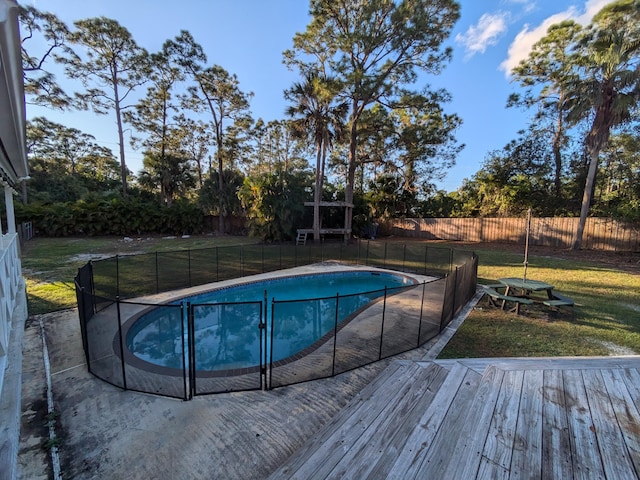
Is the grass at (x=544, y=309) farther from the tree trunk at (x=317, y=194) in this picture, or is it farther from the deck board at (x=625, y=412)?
the tree trunk at (x=317, y=194)

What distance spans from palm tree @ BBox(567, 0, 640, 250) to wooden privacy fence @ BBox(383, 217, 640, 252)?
268 cm

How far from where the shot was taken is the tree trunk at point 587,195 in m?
13.4

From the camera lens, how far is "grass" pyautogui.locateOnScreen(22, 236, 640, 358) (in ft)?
16.2

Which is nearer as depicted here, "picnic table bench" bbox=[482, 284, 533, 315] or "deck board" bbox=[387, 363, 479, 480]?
"deck board" bbox=[387, 363, 479, 480]

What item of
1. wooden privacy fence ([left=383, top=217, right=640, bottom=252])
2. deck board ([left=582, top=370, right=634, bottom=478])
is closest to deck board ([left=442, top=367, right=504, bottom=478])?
deck board ([left=582, top=370, right=634, bottom=478])

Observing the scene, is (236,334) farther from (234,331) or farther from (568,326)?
(568,326)

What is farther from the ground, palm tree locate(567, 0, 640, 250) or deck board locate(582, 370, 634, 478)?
palm tree locate(567, 0, 640, 250)

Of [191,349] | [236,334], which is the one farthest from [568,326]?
A: [191,349]

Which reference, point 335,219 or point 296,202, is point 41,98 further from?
point 335,219

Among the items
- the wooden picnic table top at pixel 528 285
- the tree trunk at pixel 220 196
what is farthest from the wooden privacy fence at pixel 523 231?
the tree trunk at pixel 220 196

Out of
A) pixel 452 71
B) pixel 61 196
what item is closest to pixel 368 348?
pixel 452 71

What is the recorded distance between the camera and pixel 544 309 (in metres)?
6.85

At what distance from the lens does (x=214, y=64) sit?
23250 millimetres

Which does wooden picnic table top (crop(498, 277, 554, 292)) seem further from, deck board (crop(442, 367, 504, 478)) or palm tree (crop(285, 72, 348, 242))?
palm tree (crop(285, 72, 348, 242))
